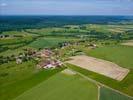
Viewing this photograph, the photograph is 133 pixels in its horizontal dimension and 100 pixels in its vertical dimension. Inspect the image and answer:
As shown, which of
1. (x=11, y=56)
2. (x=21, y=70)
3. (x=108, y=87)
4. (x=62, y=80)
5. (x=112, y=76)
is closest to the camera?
(x=108, y=87)

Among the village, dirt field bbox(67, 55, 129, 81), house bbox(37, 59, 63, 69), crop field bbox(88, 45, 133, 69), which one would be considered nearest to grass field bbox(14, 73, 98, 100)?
dirt field bbox(67, 55, 129, 81)

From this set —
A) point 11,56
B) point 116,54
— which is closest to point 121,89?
point 116,54

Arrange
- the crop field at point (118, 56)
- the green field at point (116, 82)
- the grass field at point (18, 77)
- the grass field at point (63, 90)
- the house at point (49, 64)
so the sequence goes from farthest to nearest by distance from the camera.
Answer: the crop field at point (118, 56) → the house at point (49, 64) → the green field at point (116, 82) → the grass field at point (18, 77) → the grass field at point (63, 90)

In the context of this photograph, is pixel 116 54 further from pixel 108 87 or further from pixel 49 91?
pixel 49 91

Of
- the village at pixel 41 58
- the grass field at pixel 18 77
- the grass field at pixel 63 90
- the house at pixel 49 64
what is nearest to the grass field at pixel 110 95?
the grass field at pixel 63 90

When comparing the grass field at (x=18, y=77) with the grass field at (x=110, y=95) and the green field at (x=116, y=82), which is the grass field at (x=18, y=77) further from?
the grass field at (x=110, y=95)

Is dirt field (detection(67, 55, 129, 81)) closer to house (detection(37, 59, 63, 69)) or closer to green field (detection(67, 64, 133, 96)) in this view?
green field (detection(67, 64, 133, 96))
